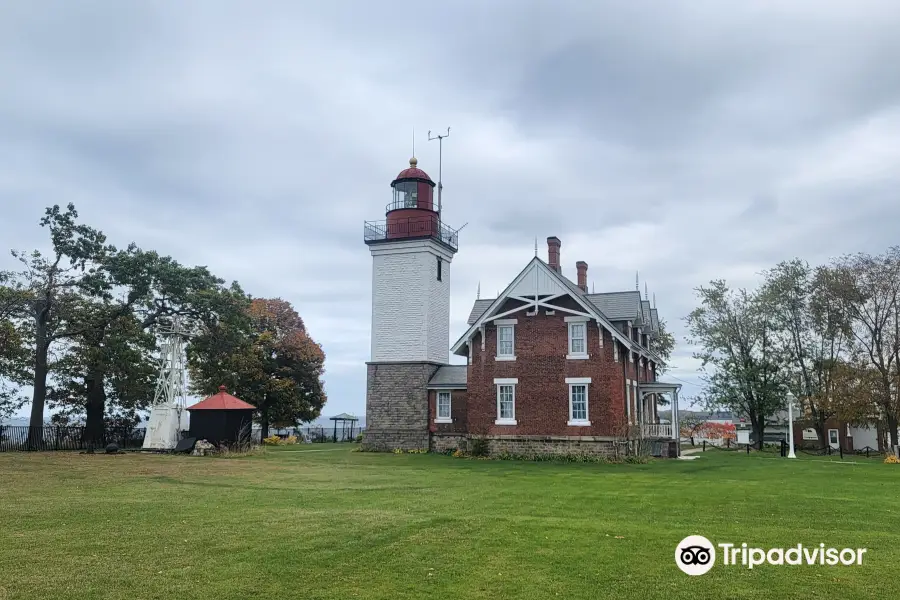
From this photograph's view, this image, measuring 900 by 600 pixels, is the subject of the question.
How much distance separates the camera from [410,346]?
3675 cm

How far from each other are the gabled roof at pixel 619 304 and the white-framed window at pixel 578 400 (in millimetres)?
3184

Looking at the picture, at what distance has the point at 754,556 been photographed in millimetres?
9836

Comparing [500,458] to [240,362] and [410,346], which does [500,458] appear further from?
[240,362]

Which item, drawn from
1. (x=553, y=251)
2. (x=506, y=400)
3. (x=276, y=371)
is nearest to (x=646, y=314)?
(x=553, y=251)

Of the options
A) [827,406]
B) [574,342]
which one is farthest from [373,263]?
[827,406]

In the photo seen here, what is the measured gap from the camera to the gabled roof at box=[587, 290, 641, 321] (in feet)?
105

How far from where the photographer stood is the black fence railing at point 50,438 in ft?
105

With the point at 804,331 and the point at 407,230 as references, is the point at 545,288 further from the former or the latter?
the point at 804,331

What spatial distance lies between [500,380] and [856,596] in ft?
82.0

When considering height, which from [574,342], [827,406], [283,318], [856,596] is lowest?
[856,596]

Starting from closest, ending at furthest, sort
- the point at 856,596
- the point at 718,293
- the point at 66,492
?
the point at 856,596 → the point at 66,492 → the point at 718,293

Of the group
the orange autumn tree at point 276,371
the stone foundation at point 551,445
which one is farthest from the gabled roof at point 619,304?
the orange autumn tree at point 276,371

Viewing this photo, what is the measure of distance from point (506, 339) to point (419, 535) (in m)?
22.4

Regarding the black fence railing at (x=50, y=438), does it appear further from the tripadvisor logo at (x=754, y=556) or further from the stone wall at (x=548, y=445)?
the tripadvisor logo at (x=754, y=556)
